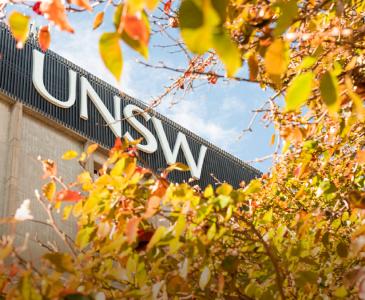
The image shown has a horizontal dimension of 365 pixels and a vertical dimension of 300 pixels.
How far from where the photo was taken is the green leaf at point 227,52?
1552 millimetres

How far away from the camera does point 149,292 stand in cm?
288

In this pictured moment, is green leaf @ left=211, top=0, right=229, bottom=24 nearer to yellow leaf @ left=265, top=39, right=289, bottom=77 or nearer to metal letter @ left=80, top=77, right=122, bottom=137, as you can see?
yellow leaf @ left=265, top=39, right=289, bottom=77

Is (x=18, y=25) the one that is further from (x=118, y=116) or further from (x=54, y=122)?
(x=118, y=116)

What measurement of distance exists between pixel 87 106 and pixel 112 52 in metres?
13.0

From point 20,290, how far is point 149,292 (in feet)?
2.34

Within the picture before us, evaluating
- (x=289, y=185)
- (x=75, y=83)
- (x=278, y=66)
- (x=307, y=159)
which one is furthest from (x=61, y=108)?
(x=278, y=66)

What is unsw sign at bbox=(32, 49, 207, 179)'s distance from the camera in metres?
13.5

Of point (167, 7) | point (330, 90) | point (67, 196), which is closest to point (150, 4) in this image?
point (330, 90)

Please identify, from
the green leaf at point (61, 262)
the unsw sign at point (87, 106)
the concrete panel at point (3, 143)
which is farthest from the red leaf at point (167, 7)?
the concrete panel at point (3, 143)

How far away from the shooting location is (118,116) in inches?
589

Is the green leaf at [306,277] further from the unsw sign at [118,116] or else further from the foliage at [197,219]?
the unsw sign at [118,116]

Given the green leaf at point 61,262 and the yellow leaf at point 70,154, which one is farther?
the yellow leaf at point 70,154

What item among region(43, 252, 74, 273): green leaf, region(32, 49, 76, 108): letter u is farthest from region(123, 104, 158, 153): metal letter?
region(43, 252, 74, 273): green leaf

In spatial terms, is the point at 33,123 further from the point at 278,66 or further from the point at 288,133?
the point at 278,66
